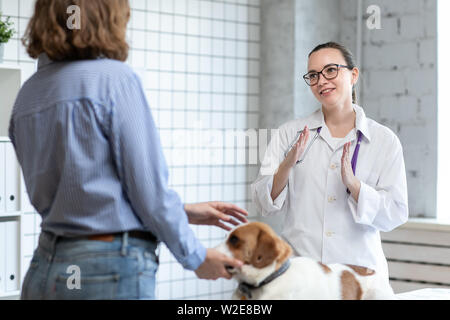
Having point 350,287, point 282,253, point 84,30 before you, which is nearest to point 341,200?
point 350,287

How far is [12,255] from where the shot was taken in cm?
310

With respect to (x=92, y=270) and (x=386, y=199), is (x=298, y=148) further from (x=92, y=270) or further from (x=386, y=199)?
(x=92, y=270)

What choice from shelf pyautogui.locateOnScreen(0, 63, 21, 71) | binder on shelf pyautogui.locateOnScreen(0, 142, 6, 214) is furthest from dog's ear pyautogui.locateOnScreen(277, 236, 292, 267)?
shelf pyautogui.locateOnScreen(0, 63, 21, 71)

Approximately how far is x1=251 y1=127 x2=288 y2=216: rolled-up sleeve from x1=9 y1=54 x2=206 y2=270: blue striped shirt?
807 mm

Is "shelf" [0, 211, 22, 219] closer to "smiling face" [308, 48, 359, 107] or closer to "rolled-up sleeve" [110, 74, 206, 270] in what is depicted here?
"smiling face" [308, 48, 359, 107]

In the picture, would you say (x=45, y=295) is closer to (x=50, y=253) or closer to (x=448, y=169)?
(x=50, y=253)

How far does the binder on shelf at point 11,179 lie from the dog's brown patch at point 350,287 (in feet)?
6.85

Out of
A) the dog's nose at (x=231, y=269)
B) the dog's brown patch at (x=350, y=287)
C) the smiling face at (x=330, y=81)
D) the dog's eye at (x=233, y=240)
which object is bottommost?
the dog's brown patch at (x=350, y=287)

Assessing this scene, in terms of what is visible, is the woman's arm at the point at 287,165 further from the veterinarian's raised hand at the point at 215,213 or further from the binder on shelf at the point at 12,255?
the binder on shelf at the point at 12,255

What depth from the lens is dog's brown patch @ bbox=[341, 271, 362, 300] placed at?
147 centimetres

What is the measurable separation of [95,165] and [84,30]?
28cm

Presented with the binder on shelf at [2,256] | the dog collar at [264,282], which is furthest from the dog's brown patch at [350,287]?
the binder on shelf at [2,256]

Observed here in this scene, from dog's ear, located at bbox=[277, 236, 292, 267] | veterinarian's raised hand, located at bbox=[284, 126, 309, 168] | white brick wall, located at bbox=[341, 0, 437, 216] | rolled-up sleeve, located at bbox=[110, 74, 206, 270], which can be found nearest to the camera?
rolled-up sleeve, located at bbox=[110, 74, 206, 270]

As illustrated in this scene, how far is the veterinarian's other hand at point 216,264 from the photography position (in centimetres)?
135
